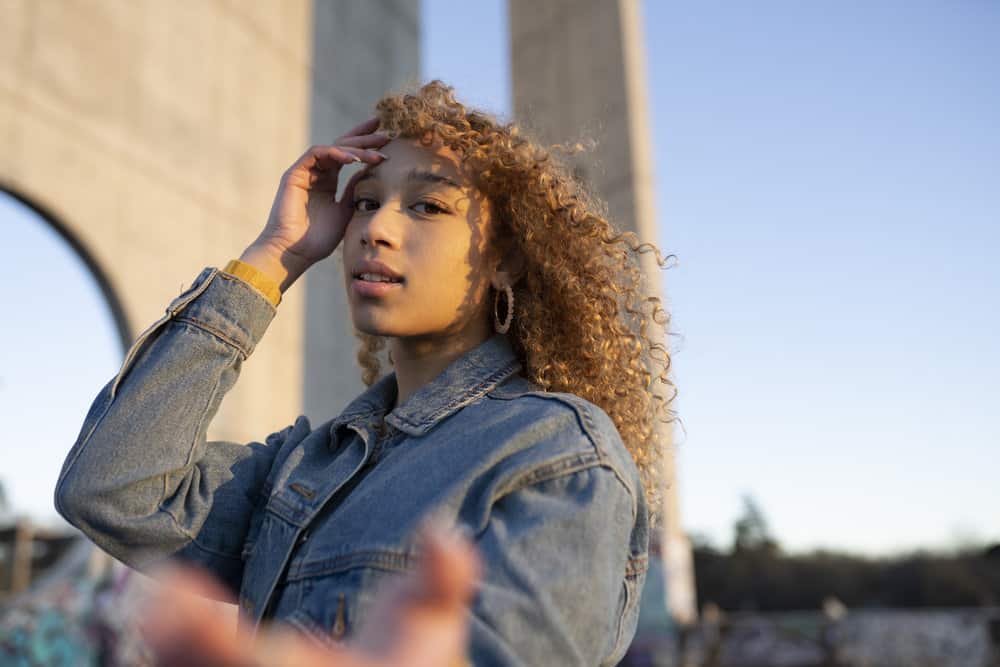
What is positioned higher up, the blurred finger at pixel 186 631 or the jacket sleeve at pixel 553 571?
the blurred finger at pixel 186 631

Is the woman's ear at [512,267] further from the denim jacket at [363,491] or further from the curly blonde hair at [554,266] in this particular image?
the denim jacket at [363,491]

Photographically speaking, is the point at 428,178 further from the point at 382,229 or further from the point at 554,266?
the point at 554,266

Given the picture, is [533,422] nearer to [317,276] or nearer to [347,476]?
[347,476]

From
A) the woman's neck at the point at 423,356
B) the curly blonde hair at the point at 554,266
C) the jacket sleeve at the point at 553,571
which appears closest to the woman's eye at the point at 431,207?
the curly blonde hair at the point at 554,266

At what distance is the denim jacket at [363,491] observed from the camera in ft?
3.29

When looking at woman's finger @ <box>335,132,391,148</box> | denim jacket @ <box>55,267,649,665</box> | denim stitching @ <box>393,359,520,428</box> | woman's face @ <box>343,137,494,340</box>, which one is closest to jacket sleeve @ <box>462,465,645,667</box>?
denim jacket @ <box>55,267,649,665</box>

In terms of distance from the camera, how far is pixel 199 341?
60.0 inches

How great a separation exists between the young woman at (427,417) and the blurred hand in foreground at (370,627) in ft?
1.46

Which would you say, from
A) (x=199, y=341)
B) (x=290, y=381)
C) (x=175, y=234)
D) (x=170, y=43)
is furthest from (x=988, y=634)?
(x=199, y=341)

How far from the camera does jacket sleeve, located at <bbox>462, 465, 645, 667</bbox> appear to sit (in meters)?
0.93

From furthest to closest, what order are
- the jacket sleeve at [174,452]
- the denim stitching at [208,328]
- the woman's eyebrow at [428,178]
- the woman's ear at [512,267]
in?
the woman's ear at [512,267] → the woman's eyebrow at [428,178] → the denim stitching at [208,328] → the jacket sleeve at [174,452]

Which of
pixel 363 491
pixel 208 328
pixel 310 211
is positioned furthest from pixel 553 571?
pixel 310 211

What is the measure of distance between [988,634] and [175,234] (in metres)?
11.1

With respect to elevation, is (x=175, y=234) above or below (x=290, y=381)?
above
